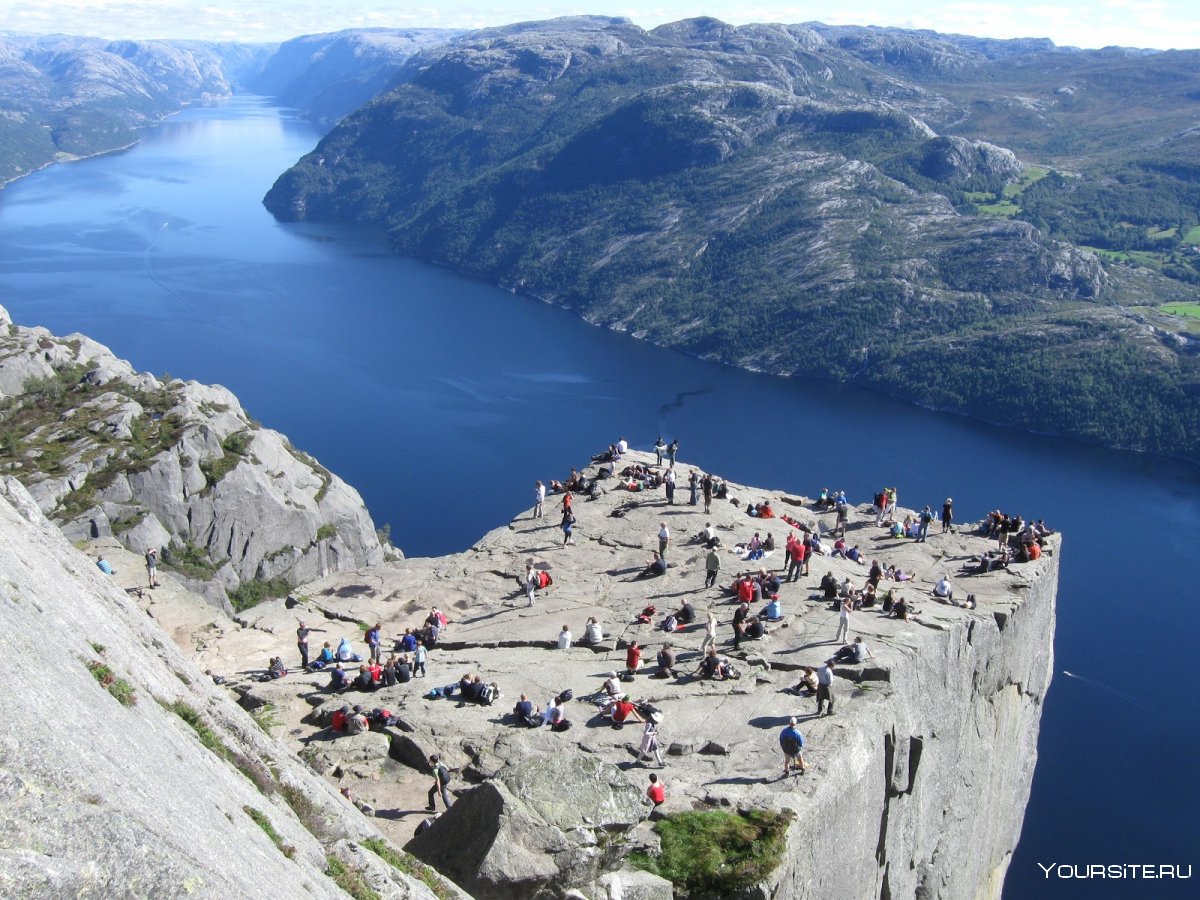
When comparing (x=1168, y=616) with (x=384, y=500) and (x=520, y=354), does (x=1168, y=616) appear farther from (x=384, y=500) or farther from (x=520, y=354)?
(x=520, y=354)

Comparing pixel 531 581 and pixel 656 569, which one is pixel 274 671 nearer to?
pixel 531 581

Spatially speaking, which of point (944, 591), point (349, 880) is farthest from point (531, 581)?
point (349, 880)

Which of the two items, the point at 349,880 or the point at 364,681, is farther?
the point at 364,681

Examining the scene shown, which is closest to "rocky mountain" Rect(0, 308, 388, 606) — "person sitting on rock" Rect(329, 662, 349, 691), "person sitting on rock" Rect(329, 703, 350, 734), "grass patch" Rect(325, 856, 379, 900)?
"person sitting on rock" Rect(329, 662, 349, 691)

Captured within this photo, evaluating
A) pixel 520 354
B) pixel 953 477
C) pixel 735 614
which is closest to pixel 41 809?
pixel 735 614

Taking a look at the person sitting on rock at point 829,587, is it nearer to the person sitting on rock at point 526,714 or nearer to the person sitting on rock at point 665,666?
the person sitting on rock at point 665,666

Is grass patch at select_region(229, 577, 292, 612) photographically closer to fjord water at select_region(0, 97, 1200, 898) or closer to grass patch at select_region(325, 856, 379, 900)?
fjord water at select_region(0, 97, 1200, 898)
